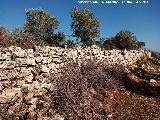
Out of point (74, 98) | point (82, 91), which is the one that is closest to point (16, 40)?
point (82, 91)

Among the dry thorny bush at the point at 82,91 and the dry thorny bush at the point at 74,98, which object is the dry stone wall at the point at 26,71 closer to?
the dry thorny bush at the point at 74,98

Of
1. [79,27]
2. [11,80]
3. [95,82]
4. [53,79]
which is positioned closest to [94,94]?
[95,82]

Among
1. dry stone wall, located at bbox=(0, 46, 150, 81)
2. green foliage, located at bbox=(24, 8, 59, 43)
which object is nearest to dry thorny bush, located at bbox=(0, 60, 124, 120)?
dry stone wall, located at bbox=(0, 46, 150, 81)

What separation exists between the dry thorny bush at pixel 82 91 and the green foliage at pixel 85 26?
3388 cm

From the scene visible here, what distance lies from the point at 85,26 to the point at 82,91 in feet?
126

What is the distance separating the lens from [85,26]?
51.8 m

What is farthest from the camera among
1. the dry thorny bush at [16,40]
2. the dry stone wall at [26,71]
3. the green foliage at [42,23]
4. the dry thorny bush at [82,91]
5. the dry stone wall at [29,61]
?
the green foliage at [42,23]

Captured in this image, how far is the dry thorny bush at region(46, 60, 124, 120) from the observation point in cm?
1304

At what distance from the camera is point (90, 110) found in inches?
528

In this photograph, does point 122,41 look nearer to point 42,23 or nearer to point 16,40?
point 42,23

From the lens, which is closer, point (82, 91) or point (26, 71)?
point (26, 71)

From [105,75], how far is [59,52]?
9.00 ft

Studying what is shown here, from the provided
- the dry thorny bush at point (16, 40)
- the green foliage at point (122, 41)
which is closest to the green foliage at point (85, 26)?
the green foliage at point (122, 41)

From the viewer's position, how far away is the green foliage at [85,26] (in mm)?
51531
